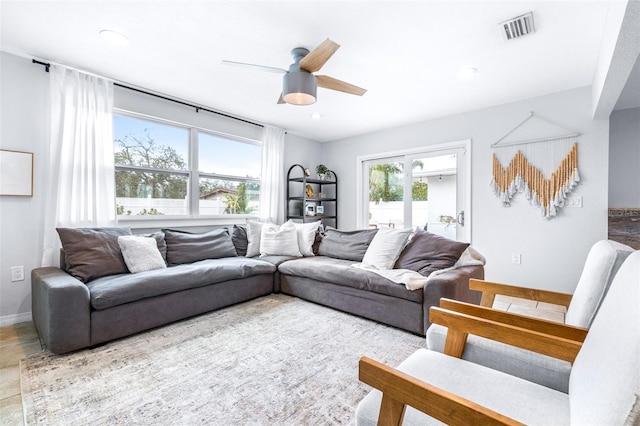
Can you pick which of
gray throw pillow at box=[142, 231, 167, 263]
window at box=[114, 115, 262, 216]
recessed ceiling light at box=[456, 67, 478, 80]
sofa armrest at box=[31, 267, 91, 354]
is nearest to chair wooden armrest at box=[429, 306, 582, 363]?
sofa armrest at box=[31, 267, 91, 354]

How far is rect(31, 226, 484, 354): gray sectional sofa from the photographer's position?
2.10m

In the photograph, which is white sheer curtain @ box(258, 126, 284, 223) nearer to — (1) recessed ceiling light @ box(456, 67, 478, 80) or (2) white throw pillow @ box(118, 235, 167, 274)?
(2) white throw pillow @ box(118, 235, 167, 274)

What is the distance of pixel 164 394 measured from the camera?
1623 mm

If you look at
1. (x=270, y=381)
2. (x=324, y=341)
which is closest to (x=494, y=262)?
(x=324, y=341)

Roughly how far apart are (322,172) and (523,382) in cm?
455

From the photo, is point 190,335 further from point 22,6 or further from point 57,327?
point 22,6

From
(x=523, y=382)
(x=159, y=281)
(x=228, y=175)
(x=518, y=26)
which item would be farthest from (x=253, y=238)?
(x=518, y=26)

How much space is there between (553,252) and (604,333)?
3.17 meters

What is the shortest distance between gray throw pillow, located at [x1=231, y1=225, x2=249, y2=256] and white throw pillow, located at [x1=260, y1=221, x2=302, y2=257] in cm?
25

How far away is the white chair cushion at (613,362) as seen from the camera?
1.89 ft

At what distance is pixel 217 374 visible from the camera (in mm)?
1820

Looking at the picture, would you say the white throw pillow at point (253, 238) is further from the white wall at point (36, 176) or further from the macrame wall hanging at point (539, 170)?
the macrame wall hanging at point (539, 170)

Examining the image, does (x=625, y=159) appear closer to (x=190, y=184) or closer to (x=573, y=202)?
(x=573, y=202)

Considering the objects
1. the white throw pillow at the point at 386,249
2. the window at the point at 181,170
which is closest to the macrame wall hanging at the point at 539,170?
the white throw pillow at the point at 386,249
